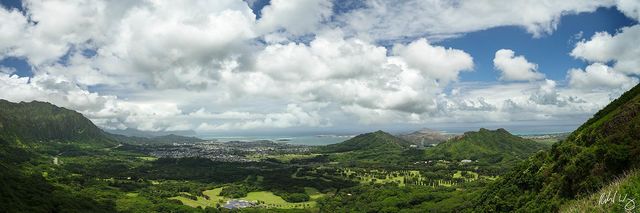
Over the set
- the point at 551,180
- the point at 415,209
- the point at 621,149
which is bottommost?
the point at 415,209

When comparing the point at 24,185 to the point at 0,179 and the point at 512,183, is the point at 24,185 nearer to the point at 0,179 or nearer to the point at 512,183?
the point at 0,179

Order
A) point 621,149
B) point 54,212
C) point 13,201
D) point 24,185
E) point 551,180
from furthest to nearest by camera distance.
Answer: point 24,185 → point 54,212 → point 13,201 → point 551,180 → point 621,149

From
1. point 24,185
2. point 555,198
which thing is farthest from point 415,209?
point 24,185

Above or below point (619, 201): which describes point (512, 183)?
below

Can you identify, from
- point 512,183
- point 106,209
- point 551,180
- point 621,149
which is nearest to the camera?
point 621,149

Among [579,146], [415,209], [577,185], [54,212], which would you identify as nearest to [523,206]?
[579,146]

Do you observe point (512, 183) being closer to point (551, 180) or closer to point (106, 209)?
point (551, 180)

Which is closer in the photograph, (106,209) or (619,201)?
(619,201)
